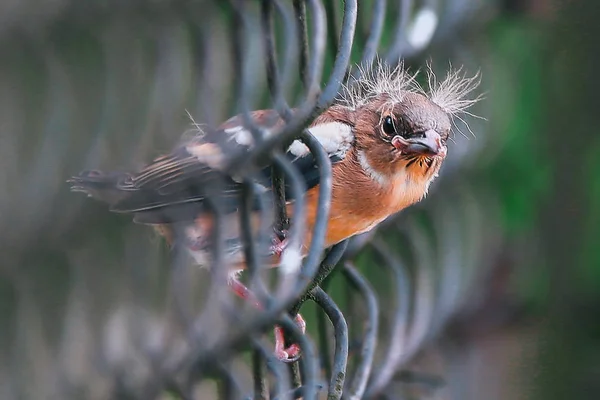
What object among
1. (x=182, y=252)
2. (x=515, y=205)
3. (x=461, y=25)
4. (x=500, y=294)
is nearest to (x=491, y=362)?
(x=500, y=294)

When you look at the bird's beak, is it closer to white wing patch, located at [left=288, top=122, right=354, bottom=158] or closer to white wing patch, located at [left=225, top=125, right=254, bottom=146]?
white wing patch, located at [left=288, top=122, right=354, bottom=158]

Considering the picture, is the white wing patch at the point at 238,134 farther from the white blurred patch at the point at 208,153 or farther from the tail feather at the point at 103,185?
the tail feather at the point at 103,185

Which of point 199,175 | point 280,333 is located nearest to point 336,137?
point 199,175

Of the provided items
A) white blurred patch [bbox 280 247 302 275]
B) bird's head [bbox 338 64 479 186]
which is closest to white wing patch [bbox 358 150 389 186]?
bird's head [bbox 338 64 479 186]

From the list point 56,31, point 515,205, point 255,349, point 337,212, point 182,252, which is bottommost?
point 255,349

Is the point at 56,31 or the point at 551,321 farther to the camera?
the point at 551,321

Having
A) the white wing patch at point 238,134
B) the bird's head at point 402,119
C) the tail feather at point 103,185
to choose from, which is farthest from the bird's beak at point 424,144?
the tail feather at point 103,185

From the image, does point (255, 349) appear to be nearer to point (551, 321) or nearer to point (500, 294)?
point (500, 294)

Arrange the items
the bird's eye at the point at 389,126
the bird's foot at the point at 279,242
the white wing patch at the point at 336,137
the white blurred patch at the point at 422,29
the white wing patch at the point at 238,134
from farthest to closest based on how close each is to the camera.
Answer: the white blurred patch at the point at 422,29 < the white wing patch at the point at 336,137 < the bird's eye at the point at 389,126 < the white wing patch at the point at 238,134 < the bird's foot at the point at 279,242
